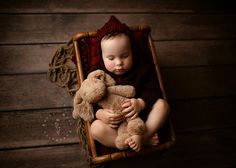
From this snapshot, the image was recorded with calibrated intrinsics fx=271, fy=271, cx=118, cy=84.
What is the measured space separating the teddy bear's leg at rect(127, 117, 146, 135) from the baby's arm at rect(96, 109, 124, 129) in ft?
0.14

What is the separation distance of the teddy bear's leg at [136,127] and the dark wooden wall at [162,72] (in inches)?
14.7

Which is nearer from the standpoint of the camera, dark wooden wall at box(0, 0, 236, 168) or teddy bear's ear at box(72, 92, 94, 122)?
teddy bear's ear at box(72, 92, 94, 122)

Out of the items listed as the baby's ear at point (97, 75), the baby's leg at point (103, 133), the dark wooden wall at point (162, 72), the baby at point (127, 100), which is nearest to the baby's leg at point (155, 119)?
the baby at point (127, 100)

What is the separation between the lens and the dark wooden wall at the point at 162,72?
121 cm

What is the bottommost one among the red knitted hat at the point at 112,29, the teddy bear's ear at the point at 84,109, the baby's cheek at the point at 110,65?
the teddy bear's ear at the point at 84,109

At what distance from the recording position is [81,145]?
1218mm

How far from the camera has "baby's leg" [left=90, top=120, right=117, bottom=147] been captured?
0.92 metres

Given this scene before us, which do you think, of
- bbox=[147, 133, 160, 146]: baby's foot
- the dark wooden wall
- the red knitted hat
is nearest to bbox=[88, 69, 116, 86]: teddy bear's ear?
the red knitted hat

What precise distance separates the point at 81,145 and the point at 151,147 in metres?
0.38

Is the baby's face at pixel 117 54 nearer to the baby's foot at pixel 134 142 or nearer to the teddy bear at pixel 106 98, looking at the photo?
the teddy bear at pixel 106 98

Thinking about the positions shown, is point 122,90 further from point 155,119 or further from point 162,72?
point 162,72

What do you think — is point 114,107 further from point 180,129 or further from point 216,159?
point 216,159

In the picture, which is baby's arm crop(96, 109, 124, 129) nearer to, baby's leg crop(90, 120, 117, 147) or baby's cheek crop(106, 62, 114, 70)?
baby's leg crop(90, 120, 117, 147)

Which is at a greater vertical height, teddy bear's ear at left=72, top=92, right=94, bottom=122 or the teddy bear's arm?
the teddy bear's arm
